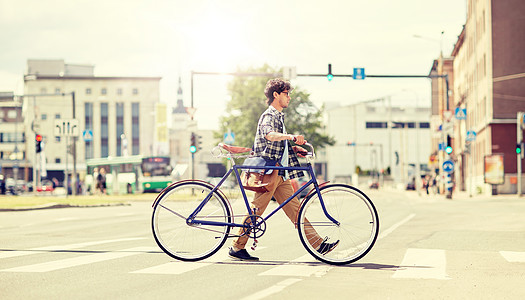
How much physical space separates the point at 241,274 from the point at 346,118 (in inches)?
4727

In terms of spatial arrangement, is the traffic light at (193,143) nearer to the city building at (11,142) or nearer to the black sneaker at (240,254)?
the black sneaker at (240,254)

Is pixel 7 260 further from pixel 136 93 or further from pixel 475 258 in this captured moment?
pixel 136 93

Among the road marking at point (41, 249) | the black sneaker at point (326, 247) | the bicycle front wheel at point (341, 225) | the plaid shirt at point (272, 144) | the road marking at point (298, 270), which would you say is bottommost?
the road marking at point (41, 249)

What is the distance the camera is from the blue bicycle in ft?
25.7

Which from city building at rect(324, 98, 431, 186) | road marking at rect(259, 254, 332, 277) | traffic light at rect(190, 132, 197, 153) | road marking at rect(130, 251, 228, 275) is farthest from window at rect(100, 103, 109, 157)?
road marking at rect(259, 254, 332, 277)

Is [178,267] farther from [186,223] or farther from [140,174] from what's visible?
[140,174]

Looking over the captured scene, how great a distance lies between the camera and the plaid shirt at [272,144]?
7.91 metres

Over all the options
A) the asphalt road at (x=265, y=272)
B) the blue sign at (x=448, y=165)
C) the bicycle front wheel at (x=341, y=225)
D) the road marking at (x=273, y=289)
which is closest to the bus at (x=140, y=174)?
the blue sign at (x=448, y=165)

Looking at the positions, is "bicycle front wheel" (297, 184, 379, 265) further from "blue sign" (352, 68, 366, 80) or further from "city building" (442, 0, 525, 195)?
"city building" (442, 0, 525, 195)

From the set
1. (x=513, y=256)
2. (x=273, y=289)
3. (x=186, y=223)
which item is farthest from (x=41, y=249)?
(x=513, y=256)

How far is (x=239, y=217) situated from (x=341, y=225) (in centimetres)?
105

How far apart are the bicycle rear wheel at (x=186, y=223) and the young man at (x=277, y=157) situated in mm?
278

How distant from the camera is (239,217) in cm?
791

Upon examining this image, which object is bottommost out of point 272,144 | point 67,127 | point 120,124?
point 272,144
